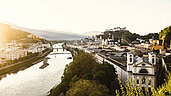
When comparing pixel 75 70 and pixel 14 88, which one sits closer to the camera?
pixel 75 70

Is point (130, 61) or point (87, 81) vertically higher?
point (130, 61)

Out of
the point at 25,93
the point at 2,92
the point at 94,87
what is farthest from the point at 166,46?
the point at 2,92

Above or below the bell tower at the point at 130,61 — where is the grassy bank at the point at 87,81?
below

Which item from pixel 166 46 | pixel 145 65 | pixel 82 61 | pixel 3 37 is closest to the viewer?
pixel 145 65

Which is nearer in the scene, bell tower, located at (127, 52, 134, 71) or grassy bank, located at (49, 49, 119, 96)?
grassy bank, located at (49, 49, 119, 96)

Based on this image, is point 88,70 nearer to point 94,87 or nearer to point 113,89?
point 113,89

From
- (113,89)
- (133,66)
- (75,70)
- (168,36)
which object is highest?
(168,36)

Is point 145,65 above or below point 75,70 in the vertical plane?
above

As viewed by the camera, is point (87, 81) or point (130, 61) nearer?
point (87, 81)

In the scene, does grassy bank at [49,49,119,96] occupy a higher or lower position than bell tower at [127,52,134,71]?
lower

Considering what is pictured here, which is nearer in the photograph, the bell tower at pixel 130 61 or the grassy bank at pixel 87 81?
the grassy bank at pixel 87 81

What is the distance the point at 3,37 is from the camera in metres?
45.4

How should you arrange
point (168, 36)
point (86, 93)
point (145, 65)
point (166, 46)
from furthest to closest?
point (166, 46)
point (168, 36)
point (145, 65)
point (86, 93)

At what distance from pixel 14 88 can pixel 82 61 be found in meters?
4.92
